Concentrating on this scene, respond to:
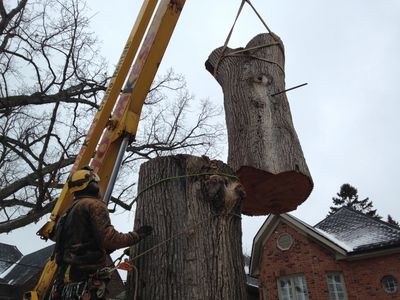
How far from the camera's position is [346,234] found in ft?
48.6

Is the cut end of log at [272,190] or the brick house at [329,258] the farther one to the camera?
the brick house at [329,258]

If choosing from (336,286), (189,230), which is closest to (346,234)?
(336,286)

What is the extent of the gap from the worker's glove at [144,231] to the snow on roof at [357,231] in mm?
12658

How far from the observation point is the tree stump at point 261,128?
3586 millimetres

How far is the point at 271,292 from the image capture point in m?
14.9

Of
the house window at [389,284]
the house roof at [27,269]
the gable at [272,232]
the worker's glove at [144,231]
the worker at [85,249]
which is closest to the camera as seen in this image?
the worker's glove at [144,231]

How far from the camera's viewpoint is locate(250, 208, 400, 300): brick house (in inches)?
508

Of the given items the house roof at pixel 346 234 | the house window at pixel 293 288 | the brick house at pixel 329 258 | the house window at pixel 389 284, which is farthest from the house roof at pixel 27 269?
the house window at pixel 389 284

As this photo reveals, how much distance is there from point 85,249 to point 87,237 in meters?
0.08

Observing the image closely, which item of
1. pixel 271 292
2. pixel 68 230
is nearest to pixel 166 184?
pixel 68 230

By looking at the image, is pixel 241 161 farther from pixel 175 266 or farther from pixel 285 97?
pixel 175 266

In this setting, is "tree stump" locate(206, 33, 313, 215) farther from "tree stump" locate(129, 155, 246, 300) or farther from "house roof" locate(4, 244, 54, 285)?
"house roof" locate(4, 244, 54, 285)

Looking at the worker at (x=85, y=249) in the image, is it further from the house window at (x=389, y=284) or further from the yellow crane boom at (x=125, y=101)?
the house window at (x=389, y=284)

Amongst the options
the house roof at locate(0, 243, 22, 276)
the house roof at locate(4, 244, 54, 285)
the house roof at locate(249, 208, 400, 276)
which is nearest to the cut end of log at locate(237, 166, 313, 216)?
the house roof at locate(249, 208, 400, 276)
